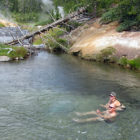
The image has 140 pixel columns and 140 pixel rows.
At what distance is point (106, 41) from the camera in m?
22.7

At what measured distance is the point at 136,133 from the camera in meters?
9.38

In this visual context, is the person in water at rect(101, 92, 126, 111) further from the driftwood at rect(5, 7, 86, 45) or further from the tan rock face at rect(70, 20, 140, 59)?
the driftwood at rect(5, 7, 86, 45)

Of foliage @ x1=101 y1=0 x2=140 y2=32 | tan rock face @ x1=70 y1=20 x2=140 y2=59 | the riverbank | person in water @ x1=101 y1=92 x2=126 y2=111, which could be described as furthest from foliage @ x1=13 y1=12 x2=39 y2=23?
person in water @ x1=101 y1=92 x2=126 y2=111

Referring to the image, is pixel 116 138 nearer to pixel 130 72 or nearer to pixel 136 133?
pixel 136 133

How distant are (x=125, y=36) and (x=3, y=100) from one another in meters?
14.1

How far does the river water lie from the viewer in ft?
30.8

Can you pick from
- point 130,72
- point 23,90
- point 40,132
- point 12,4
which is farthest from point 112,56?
point 12,4

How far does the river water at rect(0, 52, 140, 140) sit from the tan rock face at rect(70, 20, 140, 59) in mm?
1876

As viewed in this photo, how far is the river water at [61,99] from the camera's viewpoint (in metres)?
9.38

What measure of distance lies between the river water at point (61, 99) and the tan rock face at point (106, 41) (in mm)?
1876

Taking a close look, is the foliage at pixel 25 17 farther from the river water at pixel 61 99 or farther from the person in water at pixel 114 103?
the person in water at pixel 114 103

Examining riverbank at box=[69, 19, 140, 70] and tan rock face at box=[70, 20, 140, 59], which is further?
tan rock face at box=[70, 20, 140, 59]

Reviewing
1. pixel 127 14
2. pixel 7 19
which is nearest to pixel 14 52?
pixel 127 14

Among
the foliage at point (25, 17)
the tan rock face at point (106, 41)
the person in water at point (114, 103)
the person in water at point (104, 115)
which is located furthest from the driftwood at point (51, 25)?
the foliage at point (25, 17)
